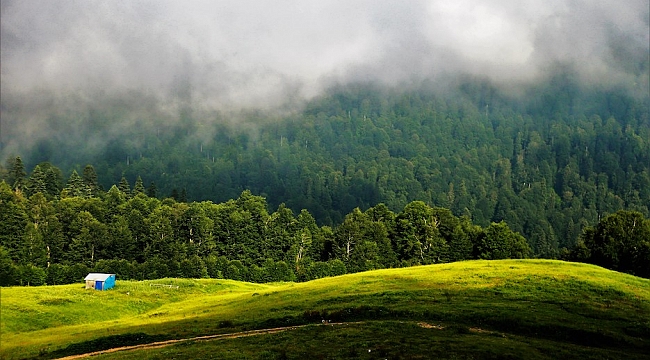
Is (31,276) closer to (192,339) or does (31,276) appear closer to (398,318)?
(192,339)

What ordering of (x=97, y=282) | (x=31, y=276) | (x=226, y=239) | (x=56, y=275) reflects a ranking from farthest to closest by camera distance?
1. (x=226, y=239)
2. (x=56, y=275)
3. (x=31, y=276)
4. (x=97, y=282)

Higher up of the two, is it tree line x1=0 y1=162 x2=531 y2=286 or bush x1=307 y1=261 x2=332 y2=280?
tree line x1=0 y1=162 x2=531 y2=286

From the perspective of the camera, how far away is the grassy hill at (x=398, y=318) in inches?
1660

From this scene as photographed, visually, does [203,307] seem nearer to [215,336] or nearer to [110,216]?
[215,336]

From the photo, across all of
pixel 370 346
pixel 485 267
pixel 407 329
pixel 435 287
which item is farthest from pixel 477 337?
pixel 485 267

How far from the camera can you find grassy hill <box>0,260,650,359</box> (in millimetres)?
42156

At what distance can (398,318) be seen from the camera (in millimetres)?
52219

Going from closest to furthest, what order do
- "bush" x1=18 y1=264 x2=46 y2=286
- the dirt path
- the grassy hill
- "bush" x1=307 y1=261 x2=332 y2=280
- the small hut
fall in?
the grassy hill < the dirt path < the small hut < "bush" x1=18 y1=264 x2=46 y2=286 < "bush" x1=307 y1=261 x2=332 y2=280

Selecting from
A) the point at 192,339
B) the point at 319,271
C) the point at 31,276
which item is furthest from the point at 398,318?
the point at 31,276

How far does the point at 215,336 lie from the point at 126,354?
8.54m

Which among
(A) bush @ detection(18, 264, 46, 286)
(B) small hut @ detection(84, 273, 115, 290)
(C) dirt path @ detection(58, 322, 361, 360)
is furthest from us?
(A) bush @ detection(18, 264, 46, 286)

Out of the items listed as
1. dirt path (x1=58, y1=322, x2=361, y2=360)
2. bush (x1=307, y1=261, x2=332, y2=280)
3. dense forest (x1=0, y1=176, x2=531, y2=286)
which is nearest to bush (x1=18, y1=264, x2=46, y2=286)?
dense forest (x1=0, y1=176, x2=531, y2=286)

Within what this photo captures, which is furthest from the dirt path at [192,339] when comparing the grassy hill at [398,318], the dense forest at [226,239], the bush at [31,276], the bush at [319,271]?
the bush at [319,271]

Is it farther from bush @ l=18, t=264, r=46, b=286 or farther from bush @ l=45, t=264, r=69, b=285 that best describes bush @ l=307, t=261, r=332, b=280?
bush @ l=18, t=264, r=46, b=286
